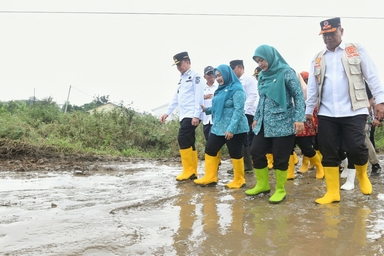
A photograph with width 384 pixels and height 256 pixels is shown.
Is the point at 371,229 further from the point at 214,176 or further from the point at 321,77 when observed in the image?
the point at 214,176

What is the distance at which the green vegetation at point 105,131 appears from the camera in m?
10.2

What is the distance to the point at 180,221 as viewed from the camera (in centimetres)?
310

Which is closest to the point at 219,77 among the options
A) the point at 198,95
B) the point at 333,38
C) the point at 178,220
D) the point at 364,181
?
the point at 198,95

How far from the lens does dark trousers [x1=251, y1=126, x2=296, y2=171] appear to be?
3979 millimetres

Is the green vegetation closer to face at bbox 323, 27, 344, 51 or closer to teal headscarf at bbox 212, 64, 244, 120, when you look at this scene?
teal headscarf at bbox 212, 64, 244, 120

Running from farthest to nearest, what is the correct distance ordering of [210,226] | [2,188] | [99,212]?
[2,188], [99,212], [210,226]

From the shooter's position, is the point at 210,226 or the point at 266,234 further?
the point at 210,226

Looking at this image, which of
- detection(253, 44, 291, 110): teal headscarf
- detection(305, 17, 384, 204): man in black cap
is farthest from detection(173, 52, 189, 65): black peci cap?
detection(305, 17, 384, 204): man in black cap

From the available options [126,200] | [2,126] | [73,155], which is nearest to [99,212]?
[126,200]

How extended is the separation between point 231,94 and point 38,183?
2.96 meters

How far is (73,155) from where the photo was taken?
331 inches

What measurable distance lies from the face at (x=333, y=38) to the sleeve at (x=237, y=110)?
4.27 ft

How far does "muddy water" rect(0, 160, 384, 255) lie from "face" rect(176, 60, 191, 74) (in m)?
1.91

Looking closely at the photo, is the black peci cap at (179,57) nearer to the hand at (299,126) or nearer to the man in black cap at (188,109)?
the man in black cap at (188,109)
